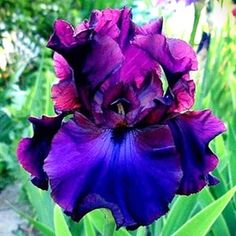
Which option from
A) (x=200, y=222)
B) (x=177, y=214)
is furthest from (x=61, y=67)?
(x=177, y=214)

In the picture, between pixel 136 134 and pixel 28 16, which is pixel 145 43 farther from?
pixel 28 16

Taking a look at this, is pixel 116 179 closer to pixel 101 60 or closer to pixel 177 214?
pixel 101 60

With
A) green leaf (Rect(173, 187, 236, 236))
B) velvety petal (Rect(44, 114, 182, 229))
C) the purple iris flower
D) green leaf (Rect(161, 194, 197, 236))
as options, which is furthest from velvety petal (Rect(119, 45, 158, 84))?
green leaf (Rect(161, 194, 197, 236))

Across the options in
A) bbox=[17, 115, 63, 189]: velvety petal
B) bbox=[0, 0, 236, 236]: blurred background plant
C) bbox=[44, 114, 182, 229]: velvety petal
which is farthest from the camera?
bbox=[0, 0, 236, 236]: blurred background plant

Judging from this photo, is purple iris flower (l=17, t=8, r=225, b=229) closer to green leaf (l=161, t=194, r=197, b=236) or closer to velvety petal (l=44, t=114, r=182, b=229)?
velvety petal (l=44, t=114, r=182, b=229)

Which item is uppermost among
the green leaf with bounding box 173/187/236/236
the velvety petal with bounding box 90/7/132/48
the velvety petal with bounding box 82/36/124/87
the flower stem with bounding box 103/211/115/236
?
the velvety petal with bounding box 90/7/132/48

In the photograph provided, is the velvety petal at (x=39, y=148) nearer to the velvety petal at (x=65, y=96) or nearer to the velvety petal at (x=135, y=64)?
the velvety petal at (x=65, y=96)

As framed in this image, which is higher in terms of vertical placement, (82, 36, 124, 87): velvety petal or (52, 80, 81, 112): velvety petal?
(82, 36, 124, 87): velvety petal
